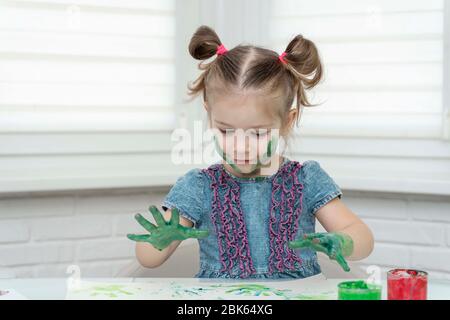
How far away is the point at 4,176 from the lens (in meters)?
2.00

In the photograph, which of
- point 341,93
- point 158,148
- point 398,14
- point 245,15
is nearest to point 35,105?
point 158,148

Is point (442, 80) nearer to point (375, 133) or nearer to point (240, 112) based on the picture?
A: point (375, 133)

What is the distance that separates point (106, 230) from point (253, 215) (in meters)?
0.77

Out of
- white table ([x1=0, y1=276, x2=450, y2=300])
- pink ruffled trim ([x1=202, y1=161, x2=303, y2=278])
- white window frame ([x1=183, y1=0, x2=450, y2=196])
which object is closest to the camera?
white table ([x1=0, y1=276, x2=450, y2=300])

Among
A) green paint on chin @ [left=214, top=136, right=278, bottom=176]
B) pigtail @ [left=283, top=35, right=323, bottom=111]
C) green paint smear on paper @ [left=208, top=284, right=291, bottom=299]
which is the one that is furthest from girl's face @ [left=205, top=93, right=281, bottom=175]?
green paint smear on paper @ [left=208, top=284, right=291, bottom=299]

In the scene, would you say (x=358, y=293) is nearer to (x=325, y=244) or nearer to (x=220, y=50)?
(x=325, y=244)

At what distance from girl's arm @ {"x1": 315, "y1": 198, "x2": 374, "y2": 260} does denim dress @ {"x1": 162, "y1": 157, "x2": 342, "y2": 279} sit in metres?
0.02

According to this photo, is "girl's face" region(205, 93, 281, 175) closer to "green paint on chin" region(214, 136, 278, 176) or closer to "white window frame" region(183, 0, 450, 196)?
"green paint on chin" region(214, 136, 278, 176)

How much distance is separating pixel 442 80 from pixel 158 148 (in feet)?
2.82

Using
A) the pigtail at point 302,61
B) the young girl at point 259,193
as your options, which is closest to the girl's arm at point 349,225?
the young girl at point 259,193

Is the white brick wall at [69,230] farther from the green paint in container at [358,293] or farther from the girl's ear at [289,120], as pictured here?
the green paint in container at [358,293]

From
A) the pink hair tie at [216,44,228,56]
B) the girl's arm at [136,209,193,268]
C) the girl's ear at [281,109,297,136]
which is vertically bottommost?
the girl's arm at [136,209,193,268]

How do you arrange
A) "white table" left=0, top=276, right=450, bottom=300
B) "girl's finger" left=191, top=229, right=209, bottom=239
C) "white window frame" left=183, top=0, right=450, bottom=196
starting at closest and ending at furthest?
"white table" left=0, top=276, right=450, bottom=300, "girl's finger" left=191, top=229, right=209, bottom=239, "white window frame" left=183, top=0, right=450, bottom=196

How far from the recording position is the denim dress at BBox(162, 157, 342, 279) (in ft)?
4.95
